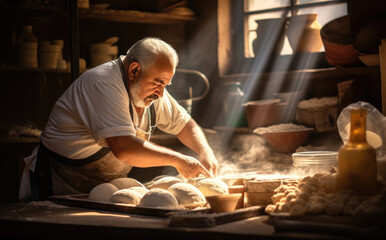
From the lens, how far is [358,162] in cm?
226

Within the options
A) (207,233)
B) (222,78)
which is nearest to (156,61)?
(207,233)

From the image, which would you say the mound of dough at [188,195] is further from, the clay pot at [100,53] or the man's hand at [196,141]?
the clay pot at [100,53]

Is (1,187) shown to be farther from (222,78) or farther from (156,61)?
(156,61)

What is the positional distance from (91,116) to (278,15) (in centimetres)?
317

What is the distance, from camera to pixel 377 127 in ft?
10.1

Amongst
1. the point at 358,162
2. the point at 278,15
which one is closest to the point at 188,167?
the point at 358,162

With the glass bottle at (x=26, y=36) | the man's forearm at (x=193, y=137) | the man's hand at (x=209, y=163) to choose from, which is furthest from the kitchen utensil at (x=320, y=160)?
the glass bottle at (x=26, y=36)

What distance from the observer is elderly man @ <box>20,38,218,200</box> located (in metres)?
3.28

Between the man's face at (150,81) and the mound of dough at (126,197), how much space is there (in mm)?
994

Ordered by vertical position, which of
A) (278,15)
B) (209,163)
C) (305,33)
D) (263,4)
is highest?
(263,4)

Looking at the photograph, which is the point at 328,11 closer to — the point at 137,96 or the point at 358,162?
the point at 137,96

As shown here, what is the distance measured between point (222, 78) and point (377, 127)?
3.14 meters

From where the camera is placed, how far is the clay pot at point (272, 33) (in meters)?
5.54

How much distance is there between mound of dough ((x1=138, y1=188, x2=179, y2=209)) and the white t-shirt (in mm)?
686
